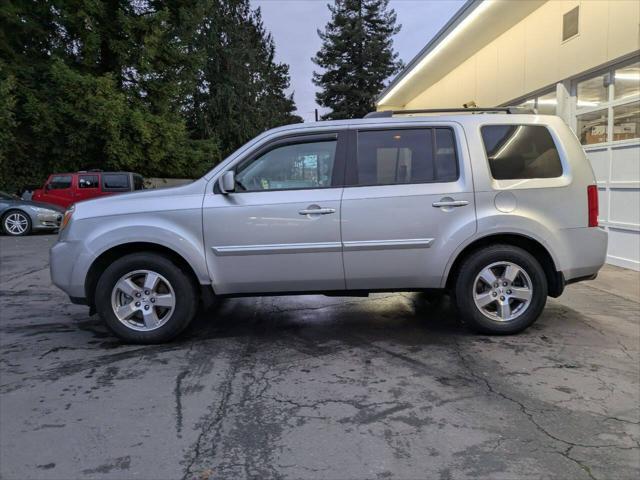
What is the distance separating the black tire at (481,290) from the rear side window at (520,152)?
690mm

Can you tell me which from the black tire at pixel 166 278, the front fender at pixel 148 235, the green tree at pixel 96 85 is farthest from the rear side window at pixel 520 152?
the green tree at pixel 96 85

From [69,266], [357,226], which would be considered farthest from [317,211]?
[69,266]

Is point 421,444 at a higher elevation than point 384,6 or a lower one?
lower

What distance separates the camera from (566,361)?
4.19 meters

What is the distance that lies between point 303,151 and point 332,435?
260cm

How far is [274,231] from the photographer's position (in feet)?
14.8

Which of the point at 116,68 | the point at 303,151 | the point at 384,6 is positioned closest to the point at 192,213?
the point at 303,151

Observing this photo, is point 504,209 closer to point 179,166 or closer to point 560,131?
point 560,131

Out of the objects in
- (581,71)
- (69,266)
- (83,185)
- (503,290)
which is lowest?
(503,290)

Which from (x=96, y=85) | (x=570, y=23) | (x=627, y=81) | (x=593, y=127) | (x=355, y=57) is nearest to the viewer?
(x=627, y=81)

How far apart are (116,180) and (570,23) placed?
13.6 m

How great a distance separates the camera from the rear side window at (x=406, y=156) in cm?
462

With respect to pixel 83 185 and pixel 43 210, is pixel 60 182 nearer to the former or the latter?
pixel 83 185

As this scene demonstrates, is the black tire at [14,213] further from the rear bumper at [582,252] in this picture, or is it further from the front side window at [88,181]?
the rear bumper at [582,252]
